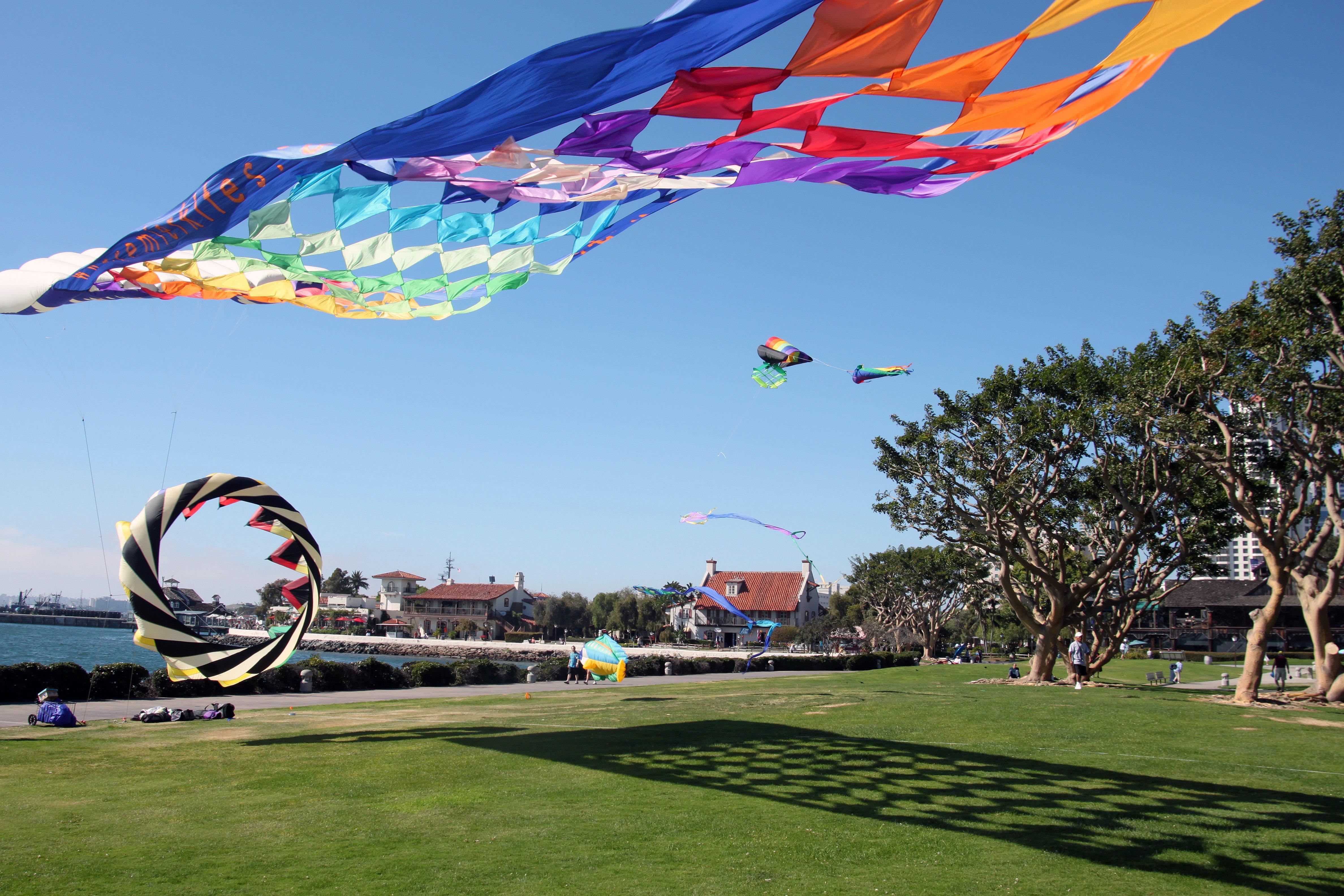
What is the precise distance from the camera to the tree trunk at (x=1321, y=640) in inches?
856

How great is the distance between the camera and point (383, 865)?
715 centimetres

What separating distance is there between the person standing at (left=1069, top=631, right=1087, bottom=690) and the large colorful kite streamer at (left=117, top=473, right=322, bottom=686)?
22.4 meters

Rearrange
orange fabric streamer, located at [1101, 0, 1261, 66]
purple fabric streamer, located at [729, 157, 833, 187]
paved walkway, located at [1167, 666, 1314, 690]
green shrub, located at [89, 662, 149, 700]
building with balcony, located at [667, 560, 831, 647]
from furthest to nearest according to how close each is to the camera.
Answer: building with balcony, located at [667, 560, 831, 647], paved walkway, located at [1167, 666, 1314, 690], green shrub, located at [89, 662, 149, 700], purple fabric streamer, located at [729, 157, 833, 187], orange fabric streamer, located at [1101, 0, 1261, 66]

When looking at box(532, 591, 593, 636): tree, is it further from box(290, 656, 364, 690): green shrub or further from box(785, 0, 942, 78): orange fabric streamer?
box(785, 0, 942, 78): orange fabric streamer

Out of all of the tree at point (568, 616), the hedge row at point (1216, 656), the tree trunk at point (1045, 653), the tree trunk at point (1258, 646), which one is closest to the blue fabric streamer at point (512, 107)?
the tree trunk at point (1258, 646)

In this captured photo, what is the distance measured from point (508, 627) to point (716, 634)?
107 ft

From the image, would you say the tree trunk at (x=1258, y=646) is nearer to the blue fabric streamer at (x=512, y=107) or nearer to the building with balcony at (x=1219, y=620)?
the blue fabric streamer at (x=512, y=107)

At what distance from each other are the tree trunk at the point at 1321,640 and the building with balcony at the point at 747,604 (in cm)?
7111

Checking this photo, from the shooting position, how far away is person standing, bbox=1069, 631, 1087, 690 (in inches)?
1030

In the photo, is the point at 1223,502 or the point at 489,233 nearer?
the point at 489,233

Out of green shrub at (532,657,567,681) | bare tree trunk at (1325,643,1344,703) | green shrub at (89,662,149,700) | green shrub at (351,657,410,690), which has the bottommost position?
green shrub at (532,657,567,681)

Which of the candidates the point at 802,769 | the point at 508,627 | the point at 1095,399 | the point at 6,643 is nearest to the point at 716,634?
the point at 508,627

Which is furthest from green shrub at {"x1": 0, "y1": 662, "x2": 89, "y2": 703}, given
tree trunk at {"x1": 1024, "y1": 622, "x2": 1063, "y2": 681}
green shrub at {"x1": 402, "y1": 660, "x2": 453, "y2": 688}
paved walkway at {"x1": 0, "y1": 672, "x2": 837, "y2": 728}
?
tree trunk at {"x1": 1024, "y1": 622, "x2": 1063, "y2": 681}

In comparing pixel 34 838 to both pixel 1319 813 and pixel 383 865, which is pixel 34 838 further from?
pixel 1319 813
